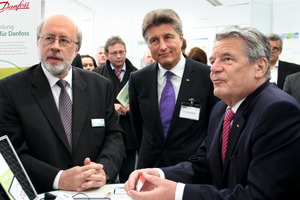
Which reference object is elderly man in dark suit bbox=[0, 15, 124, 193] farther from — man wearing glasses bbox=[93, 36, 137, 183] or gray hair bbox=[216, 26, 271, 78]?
man wearing glasses bbox=[93, 36, 137, 183]

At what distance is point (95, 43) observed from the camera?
34.5 ft

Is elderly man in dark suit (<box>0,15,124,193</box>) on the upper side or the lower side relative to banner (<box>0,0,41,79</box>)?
lower

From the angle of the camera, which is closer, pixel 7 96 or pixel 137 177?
pixel 137 177

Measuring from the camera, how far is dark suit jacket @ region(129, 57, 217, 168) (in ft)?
7.41

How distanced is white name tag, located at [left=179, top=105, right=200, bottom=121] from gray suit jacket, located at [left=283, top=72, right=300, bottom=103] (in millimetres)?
2057

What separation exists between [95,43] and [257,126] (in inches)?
387

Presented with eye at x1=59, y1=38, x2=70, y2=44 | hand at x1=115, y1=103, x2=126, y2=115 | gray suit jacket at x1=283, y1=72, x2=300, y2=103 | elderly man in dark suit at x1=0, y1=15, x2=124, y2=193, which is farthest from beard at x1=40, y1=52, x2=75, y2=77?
gray suit jacket at x1=283, y1=72, x2=300, y2=103

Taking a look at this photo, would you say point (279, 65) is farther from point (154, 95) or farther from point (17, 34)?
point (17, 34)

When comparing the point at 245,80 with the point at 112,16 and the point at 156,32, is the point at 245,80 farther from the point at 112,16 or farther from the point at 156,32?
the point at 112,16

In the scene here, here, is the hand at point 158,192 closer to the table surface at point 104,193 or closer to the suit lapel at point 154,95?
the table surface at point 104,193

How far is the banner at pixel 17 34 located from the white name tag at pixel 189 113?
1737mm

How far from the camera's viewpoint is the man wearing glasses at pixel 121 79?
146 inches

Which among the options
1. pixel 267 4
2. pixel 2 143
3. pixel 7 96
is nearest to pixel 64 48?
pixel 7 96

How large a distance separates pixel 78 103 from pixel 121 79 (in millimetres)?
1993
